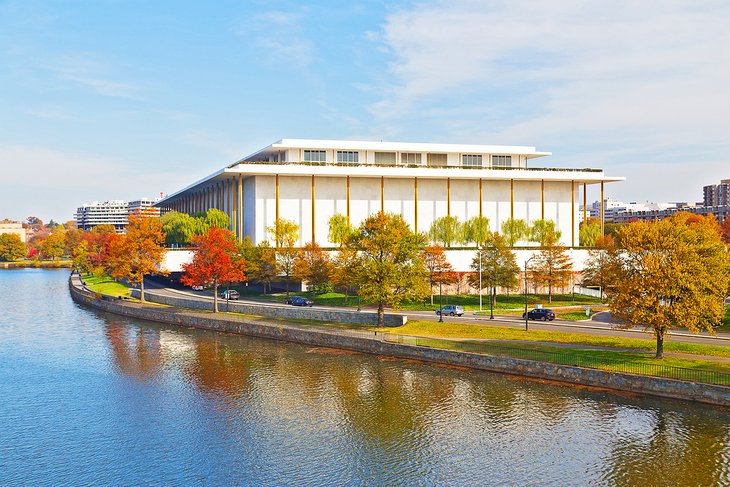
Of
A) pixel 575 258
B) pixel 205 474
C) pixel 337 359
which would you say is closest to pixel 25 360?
pixel 337 359

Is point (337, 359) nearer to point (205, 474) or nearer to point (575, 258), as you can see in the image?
point (205, 474)

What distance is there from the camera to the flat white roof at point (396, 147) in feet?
336

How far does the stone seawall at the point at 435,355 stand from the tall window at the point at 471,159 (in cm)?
5569

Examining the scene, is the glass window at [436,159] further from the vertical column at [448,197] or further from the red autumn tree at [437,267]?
the red autumn tree at [437,267]

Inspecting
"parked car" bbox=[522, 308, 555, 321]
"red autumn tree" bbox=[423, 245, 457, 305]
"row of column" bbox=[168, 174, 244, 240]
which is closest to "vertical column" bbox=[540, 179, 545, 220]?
"red autumn tree" bbox=[423, 245, 457, 305]

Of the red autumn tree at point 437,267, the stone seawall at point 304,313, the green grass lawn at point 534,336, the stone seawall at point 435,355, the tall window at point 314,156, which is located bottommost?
the stone seawall at point 435,355

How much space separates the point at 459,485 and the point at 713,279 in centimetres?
2492

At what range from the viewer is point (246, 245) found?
88.5m

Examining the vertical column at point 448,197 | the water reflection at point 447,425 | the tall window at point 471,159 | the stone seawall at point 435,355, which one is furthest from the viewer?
the tall window at point 471,159

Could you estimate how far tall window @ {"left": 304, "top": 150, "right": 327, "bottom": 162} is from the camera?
104 m

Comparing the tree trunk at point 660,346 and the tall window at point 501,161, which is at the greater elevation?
the tall window at point 501,161

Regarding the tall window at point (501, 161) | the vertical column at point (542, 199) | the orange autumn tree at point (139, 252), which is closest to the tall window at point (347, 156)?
the tall window at point (501, 161)

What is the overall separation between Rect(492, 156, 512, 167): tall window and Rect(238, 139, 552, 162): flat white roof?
1266 millimetres

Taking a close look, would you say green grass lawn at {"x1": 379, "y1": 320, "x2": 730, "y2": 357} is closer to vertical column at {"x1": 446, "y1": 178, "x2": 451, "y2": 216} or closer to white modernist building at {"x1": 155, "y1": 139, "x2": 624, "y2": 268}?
white modernist building at {"x1": 155, "y1": 139, "x2": 624, "y2": 268}
